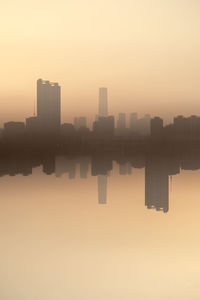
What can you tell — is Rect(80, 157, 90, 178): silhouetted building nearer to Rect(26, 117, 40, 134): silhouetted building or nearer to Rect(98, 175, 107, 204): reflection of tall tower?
Rect(98, 175, 107, 204): reflection of tall tower

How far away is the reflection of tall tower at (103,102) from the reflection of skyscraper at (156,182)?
0.66 feet

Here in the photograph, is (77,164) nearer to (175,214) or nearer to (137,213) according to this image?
(137,213)

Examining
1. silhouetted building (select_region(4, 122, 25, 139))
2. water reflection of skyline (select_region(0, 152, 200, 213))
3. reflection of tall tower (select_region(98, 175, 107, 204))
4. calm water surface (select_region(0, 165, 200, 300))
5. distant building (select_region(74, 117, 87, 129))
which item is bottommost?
calm water surface (select_region(0, 165, 200, 300))

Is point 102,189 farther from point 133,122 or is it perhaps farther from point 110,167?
point 133,122

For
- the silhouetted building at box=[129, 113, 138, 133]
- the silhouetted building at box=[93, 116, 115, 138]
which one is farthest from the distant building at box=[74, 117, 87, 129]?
the silhouetted building at box=[129, 113, 138, 133]

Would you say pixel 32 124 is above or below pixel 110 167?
above

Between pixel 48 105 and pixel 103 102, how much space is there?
17 cm

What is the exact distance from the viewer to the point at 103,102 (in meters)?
1.17

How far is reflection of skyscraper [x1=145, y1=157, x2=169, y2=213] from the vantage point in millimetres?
1177

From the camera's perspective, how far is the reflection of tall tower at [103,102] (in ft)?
3.85

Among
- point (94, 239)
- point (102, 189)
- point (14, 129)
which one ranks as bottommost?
point (94, 239)

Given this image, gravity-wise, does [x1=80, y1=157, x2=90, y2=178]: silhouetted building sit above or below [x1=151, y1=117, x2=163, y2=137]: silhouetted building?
below

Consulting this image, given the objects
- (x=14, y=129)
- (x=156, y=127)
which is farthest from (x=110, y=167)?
(x=14, y=129)

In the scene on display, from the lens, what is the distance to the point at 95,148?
3.84 ft
